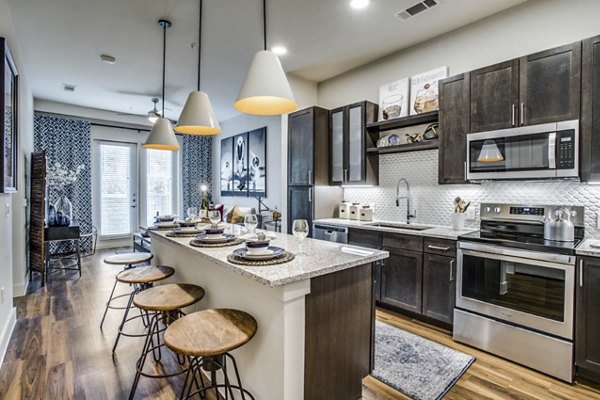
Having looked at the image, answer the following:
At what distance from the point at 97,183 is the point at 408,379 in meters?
6.91

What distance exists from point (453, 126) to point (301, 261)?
2230 mm

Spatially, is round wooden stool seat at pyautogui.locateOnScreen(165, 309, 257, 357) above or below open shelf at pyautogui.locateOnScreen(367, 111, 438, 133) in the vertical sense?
below

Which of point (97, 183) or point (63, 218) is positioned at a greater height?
point (97, 183)

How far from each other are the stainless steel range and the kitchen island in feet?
3.88

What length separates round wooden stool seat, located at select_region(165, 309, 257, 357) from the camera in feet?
4.43

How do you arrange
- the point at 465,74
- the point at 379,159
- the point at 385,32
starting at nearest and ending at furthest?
1. the point at 465,74
2. the point at 385,32
3. the point at 379,159

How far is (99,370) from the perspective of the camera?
2.29 metres

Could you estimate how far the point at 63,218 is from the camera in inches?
192

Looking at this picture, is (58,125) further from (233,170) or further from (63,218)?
(233,170)

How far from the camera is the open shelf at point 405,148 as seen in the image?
3.31 metres

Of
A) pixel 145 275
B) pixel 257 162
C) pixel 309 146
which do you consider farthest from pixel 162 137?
pixel 257 162

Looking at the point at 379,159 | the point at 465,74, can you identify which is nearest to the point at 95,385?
the point at 379,159

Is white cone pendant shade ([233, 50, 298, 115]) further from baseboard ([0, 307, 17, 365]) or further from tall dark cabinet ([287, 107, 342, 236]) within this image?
baseboard ([0, 307, 17, 365])

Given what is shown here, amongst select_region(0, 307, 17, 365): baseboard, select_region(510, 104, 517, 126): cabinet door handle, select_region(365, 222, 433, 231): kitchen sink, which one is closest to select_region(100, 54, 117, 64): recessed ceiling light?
select_region(0, 307, 17, 365): baseboard
